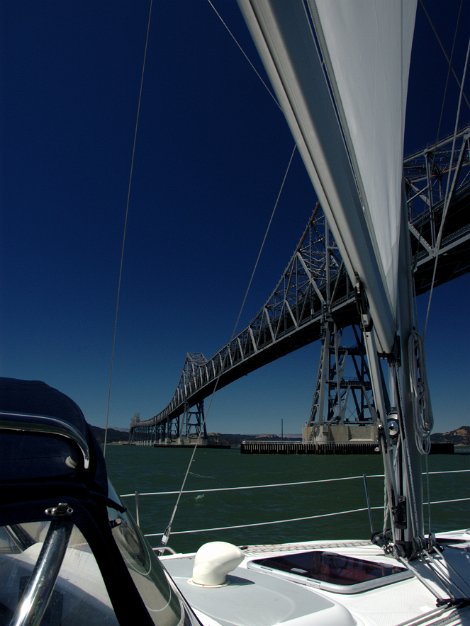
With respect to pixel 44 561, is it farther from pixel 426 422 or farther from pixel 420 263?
pixel 420 263

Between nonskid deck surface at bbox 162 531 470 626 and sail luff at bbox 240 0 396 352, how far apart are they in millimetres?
1635

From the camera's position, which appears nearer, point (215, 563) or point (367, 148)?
point (215, 563)

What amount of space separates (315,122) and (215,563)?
2.17m

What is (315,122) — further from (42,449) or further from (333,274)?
(333,274)

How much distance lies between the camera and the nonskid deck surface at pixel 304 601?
6.52ft

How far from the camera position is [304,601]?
6.95 ft

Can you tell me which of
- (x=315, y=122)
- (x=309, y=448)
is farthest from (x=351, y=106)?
(x=309, y=448)

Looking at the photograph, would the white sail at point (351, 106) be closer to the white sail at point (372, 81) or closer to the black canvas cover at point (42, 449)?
→ the white sail at point (372, 81)

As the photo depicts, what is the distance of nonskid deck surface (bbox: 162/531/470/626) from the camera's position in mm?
1987

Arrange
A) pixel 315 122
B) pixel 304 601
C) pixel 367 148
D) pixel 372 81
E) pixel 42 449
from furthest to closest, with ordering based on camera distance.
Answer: pixel 367 148
pixel 372 81
pixel 304 601
pixel 315 122
pixel 42 449

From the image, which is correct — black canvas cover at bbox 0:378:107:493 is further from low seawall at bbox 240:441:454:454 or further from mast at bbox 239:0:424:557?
low seawall at bbox 240:441:454:454

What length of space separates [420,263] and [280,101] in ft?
109

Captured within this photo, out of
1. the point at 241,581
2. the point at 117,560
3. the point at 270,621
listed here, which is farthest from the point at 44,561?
the point at 241,581

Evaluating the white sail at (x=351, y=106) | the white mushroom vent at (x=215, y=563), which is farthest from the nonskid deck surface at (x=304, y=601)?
the white sail at (x=351, y=106)
